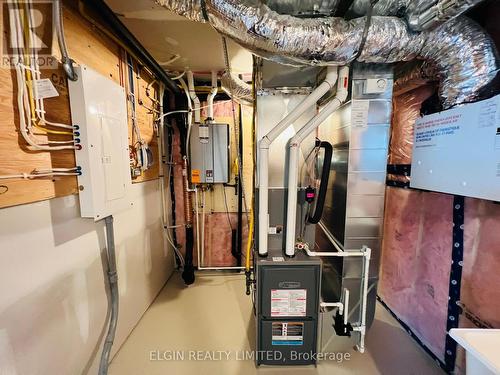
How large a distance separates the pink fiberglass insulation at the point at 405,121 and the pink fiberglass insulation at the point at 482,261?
72cm

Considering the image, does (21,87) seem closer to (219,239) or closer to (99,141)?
(99,141)

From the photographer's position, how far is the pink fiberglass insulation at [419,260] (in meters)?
1.63

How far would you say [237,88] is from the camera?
2.35 m

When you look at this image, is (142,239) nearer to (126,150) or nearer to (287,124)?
(126,150)

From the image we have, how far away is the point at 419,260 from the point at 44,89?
276cm

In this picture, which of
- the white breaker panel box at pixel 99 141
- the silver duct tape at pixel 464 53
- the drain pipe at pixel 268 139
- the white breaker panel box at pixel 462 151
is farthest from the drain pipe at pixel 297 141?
the white breaker panel box at pixel 99 141

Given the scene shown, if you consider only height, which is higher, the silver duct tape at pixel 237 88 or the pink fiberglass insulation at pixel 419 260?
the silver duct tape at pixel 237 88

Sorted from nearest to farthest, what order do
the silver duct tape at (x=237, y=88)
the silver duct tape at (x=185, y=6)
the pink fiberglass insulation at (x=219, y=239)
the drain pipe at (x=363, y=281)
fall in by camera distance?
the silver duct tape at (x=185, y=6), the drain pipe at (x=363, y=281), the silver duct tape at (x=237, y=88), the pink fiberglass insulation at (x=219, y=239)

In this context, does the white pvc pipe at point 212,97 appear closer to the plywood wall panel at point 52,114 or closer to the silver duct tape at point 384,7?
the plywood wall panel at point 52,114

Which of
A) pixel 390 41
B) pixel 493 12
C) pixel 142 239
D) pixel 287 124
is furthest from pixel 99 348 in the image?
pixel 493 12

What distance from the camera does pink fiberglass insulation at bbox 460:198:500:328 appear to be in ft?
4.17
